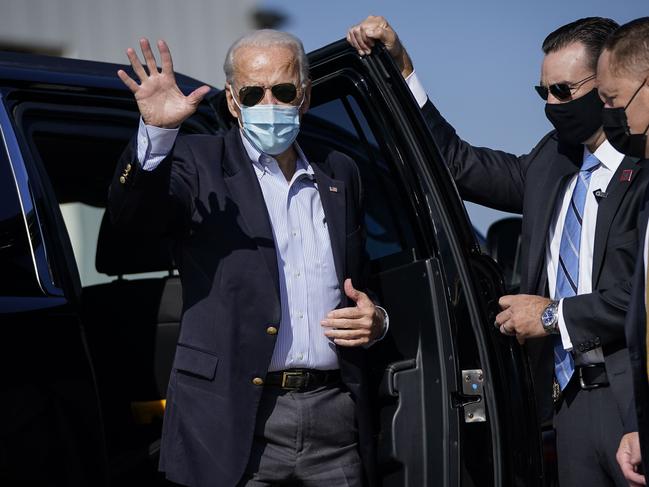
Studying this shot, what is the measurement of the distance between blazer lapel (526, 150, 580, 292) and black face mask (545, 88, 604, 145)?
8 centimetres

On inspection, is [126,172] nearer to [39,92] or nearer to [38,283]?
[38,283]

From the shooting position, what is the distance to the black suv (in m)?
2.37

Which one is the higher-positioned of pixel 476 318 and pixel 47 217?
pixel 47 217

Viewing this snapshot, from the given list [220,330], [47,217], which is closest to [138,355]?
[47,217]

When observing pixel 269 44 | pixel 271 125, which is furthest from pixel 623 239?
pixel 269 44

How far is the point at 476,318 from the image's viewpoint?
2521mm

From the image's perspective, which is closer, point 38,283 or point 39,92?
point 38,283

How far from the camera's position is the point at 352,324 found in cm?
247

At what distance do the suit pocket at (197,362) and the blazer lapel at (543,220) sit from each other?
0.89 meters

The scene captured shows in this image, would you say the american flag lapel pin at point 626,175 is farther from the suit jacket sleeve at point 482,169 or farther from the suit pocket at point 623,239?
the suit jacket sleeve at point 482,169

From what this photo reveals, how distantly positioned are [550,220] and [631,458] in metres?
0.71

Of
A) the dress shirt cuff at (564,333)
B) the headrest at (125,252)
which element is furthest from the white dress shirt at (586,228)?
the headrest at (125,252)

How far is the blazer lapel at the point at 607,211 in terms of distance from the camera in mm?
2490

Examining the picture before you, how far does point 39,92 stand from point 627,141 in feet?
5.60
